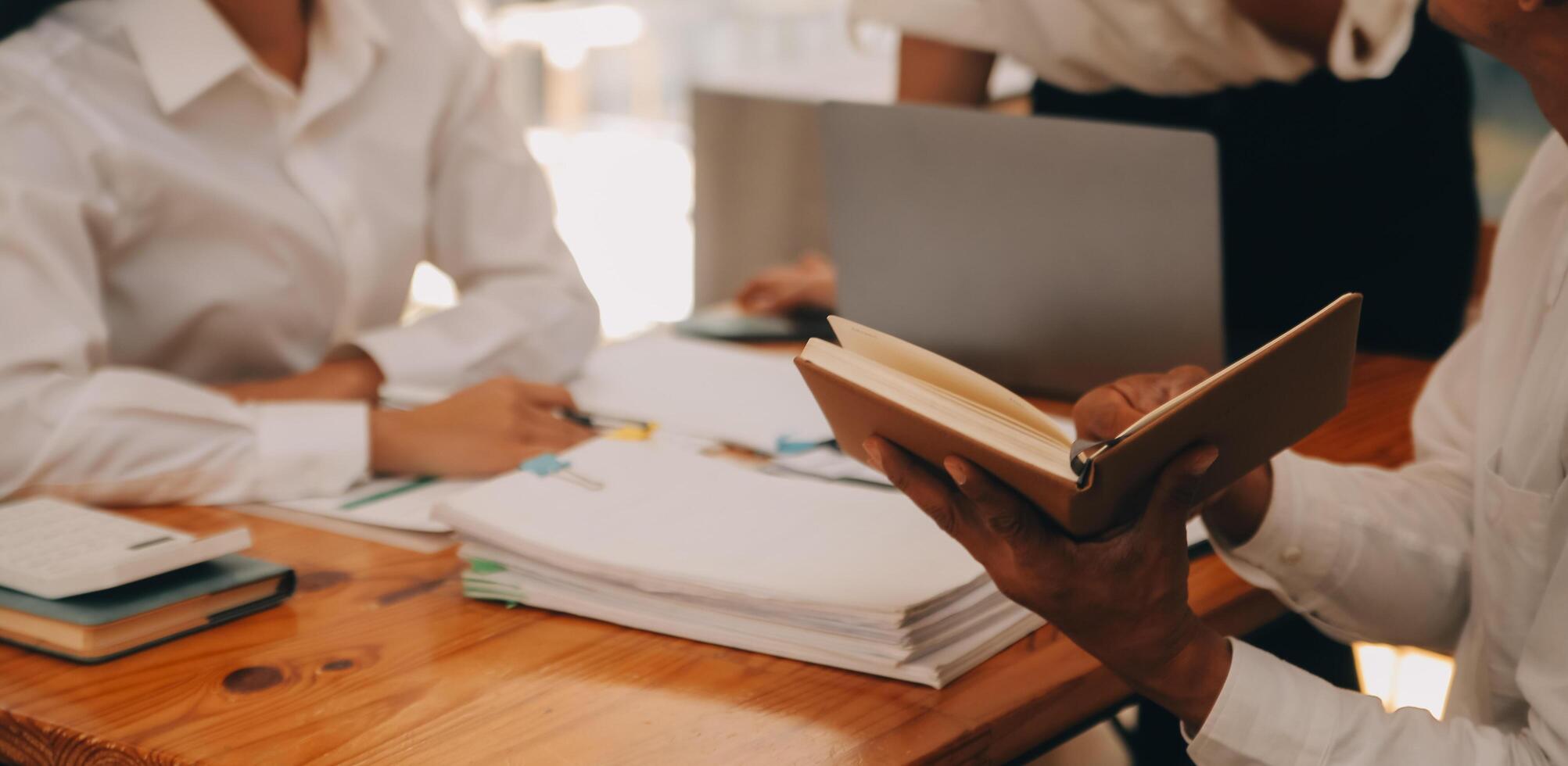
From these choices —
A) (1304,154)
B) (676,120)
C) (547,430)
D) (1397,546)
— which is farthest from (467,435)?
(676,120)

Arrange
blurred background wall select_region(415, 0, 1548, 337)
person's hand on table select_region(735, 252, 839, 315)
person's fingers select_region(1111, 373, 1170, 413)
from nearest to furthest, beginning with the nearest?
person's fingers select_region(1111, 373, 1170, 413), person's hand on table select_region(735, 252, 839, 315), blurred background wall select_region(415, 0, 1548, 337)

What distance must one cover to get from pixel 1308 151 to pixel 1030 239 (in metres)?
0.46

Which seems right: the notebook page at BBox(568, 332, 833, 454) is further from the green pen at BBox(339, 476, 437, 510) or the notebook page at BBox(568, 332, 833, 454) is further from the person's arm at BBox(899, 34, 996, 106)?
the person's arm at BBox(899, 34, 996, 106)

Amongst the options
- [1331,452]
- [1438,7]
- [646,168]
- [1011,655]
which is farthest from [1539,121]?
[646,168]

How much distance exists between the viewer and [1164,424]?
2.13 feet

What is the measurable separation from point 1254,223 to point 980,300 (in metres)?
0.42

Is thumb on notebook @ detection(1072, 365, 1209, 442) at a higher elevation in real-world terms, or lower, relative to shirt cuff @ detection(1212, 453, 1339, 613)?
higher

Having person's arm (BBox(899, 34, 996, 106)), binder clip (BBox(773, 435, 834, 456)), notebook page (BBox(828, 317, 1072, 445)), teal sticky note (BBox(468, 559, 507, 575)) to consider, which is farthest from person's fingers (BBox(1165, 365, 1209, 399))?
person's arm (BBox(899, 34, 996, 106))

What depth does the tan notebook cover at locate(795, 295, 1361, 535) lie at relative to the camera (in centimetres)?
65

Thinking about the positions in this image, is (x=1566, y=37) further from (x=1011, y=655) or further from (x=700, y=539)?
(x=700, y=539)

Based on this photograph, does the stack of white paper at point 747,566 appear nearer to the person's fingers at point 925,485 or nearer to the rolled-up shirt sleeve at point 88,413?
the person's fingers at point 925,485

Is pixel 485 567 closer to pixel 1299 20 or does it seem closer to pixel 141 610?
pixel 141 610

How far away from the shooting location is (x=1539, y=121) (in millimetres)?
2391

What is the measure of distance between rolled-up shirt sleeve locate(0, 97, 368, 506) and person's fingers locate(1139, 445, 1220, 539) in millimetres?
649
